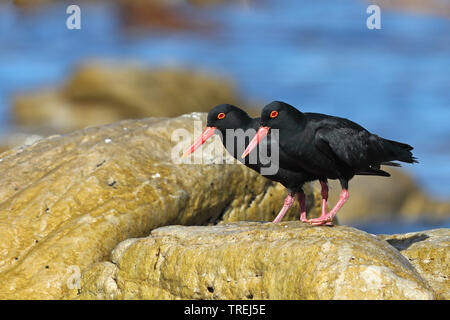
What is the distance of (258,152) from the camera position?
729cm

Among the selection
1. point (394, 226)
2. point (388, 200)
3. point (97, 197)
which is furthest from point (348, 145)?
point (394, 226)

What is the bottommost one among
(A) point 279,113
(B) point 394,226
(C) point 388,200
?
(B) point 394,226

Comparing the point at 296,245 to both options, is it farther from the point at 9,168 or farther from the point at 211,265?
the point at 9,168

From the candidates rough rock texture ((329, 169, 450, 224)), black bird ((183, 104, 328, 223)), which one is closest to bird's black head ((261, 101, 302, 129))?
black bird ((183, 104, 328, 223))

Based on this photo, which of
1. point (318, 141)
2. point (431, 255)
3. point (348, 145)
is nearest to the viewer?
point (431, 255)

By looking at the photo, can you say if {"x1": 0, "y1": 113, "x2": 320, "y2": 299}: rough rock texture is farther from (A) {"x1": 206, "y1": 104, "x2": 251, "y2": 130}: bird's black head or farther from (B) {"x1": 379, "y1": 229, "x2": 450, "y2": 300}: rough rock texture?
(B) {"x1": 379, "y1": 229, "x2": 450, "y2": 300}: rough rock texture

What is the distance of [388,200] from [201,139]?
11.7m

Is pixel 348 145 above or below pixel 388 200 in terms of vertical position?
above

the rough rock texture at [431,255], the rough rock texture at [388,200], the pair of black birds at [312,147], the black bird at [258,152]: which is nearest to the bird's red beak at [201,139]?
the black bird at [258,152]

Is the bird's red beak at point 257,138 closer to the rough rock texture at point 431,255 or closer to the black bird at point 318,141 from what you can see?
the black bird at point 318,141

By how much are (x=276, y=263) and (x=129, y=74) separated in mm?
21232

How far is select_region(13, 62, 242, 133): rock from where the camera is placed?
85.1ft

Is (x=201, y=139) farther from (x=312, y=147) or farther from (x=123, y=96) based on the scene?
(x=123, y=96)
